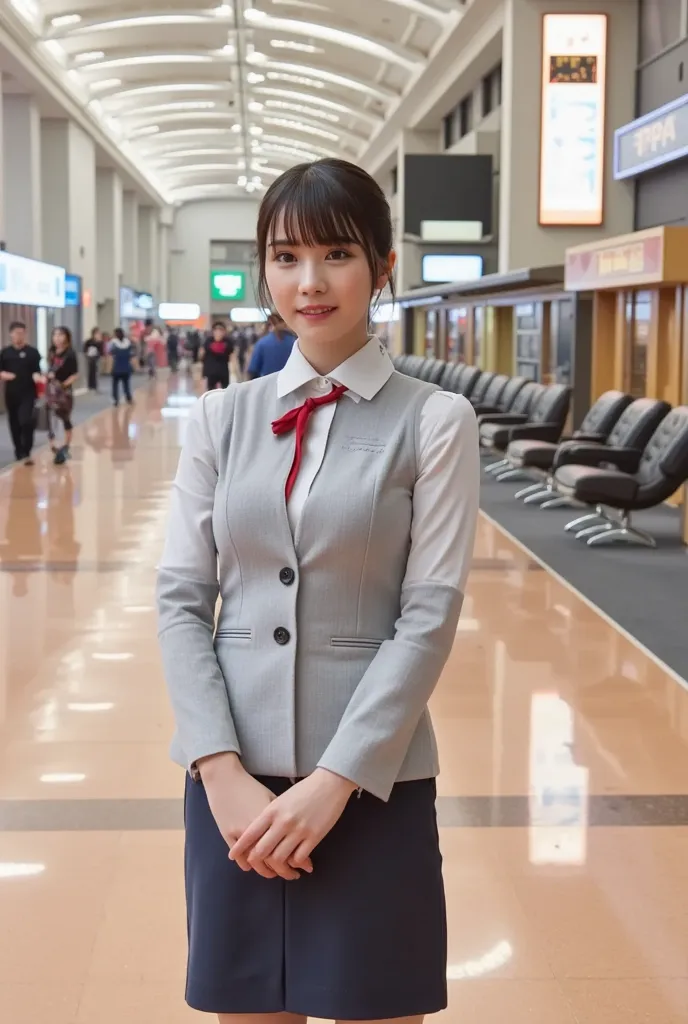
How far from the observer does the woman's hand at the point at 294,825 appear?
1512mm

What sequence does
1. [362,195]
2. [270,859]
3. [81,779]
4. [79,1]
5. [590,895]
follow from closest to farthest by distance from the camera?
[270,859]
[362,195]
[590,895]
[81,779]
[79,1]

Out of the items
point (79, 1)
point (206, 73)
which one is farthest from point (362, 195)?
point (206, 73)

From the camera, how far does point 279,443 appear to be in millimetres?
1663

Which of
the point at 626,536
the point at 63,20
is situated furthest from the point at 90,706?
the point at 63,20

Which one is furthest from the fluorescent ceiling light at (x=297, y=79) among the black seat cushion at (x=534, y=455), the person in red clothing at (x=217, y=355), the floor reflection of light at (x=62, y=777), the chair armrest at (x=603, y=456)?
the floor reflection of light at (x=62, y=777)

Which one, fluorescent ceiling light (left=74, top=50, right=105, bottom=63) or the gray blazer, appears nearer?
the gray blazer

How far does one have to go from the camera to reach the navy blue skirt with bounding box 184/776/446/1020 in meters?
1.60

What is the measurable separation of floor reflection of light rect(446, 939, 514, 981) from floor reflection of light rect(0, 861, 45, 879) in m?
1.22

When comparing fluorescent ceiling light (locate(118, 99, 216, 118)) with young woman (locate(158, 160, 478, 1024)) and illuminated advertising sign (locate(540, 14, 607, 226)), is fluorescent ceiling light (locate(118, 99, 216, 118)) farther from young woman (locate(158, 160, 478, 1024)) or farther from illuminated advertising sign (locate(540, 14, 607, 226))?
young woman (locate(158, 160, 478, 1024))

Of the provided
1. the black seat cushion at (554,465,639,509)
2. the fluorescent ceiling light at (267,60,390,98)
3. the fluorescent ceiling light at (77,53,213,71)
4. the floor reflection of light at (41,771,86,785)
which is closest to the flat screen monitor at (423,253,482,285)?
the fluorescent ceiling light at (267,60,390,98)

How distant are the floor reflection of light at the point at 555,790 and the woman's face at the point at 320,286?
242cm

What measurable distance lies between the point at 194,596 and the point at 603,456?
860cm

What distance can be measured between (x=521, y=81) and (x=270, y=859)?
63.6ft

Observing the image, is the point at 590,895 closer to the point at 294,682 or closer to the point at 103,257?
the point at 294,682
